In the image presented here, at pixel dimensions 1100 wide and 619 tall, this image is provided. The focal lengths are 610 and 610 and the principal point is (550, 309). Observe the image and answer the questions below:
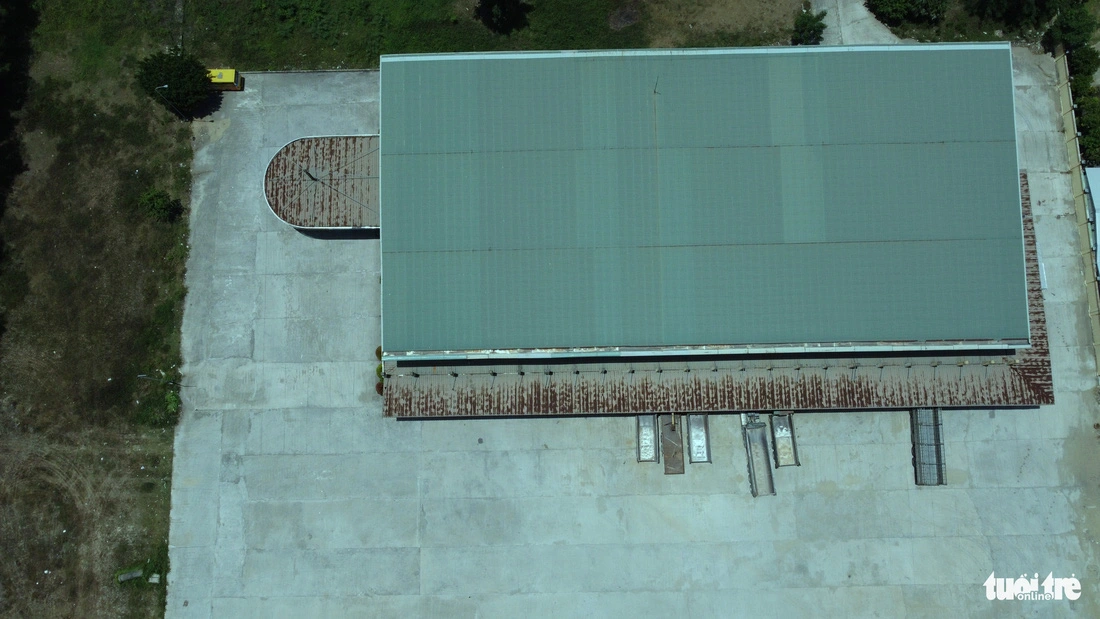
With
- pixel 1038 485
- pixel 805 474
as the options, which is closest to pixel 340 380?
pixel 805 474

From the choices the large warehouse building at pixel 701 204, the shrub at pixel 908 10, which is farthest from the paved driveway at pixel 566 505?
the shrub at pixel 908 10

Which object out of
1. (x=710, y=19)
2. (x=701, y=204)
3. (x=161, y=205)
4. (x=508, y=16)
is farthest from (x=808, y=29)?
(x=161, y=205)

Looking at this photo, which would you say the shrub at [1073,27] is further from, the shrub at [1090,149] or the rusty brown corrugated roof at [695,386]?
the rusty brown corrugated roof at [695,386]

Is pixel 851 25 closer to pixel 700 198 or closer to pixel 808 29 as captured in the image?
pixel 808 29

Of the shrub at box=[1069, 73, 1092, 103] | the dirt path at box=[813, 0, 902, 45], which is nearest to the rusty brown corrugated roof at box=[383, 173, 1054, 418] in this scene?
the shrub at box=[1069, 73, 1092, 103]

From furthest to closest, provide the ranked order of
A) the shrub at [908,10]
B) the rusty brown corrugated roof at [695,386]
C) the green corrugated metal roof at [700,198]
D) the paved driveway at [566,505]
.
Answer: the shrub at [908,10] → the paved driveway at [566,505] → the rusty brown corrugated roof at [695,386] → the green corrugated metal roof at [700,198]

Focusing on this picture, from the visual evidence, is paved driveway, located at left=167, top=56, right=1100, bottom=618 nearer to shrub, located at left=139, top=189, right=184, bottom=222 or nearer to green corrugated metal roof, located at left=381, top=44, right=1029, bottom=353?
shrub, located at left=139, top=189, right=184, bottom=222

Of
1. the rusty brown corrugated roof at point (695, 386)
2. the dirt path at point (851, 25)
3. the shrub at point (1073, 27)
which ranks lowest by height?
the rusty brown corrugated roof at point (695, 386)
